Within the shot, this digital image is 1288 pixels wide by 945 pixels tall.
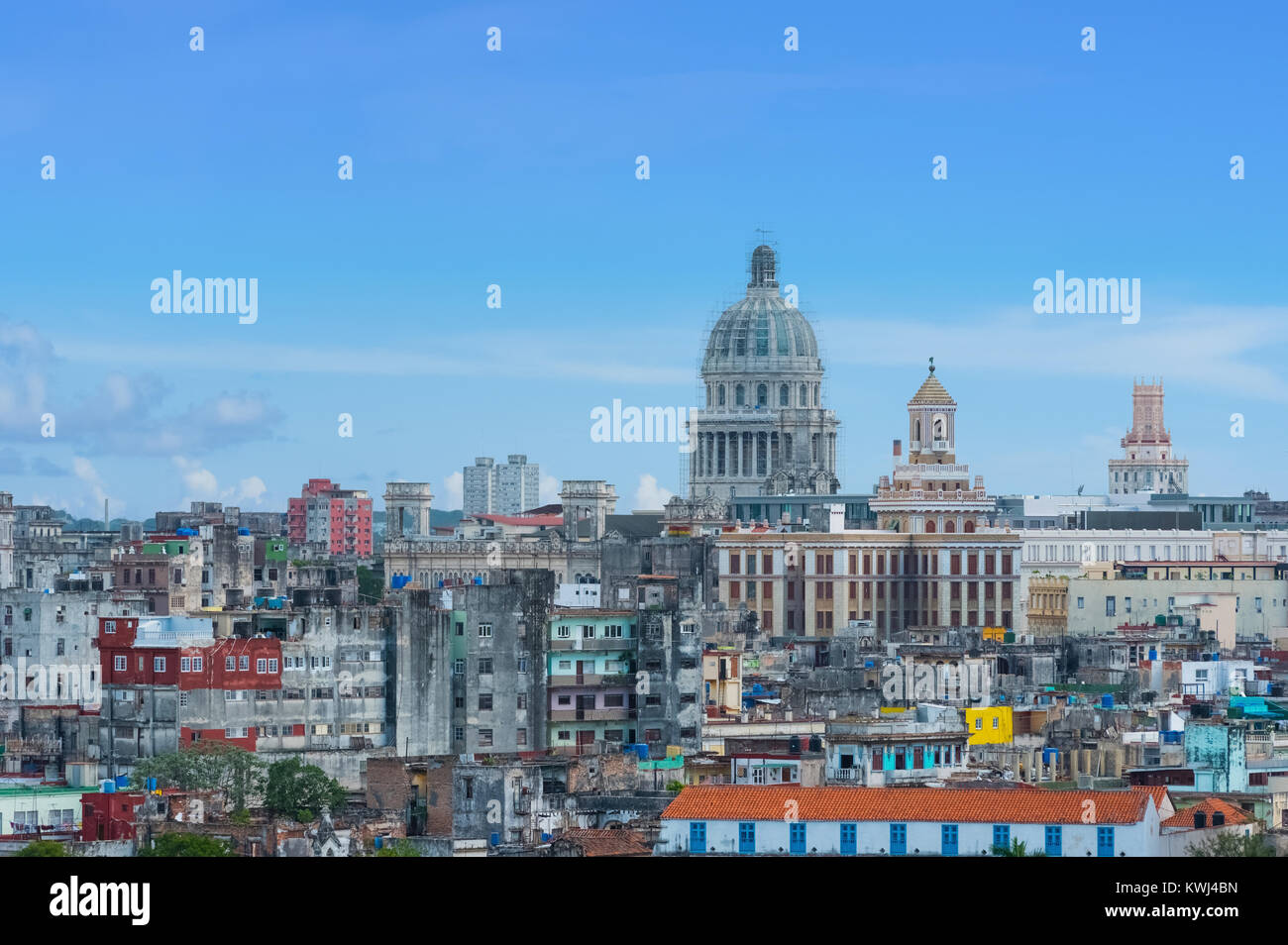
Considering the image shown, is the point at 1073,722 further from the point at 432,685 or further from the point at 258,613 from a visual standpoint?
the point at 258,613

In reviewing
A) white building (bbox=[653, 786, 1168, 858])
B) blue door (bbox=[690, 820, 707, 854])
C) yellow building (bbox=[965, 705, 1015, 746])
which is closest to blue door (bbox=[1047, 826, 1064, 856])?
white building (bbox=[653, 786, 1168, 858])

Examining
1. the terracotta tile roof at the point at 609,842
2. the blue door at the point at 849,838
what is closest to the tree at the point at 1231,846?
the blue door at the point at 849,838

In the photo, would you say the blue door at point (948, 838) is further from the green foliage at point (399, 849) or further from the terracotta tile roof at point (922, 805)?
the green foliage at point (399, 849)

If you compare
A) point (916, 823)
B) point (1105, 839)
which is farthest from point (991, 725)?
point (1105, 839)

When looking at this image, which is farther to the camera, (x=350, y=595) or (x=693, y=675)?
(x=350, y=595)
